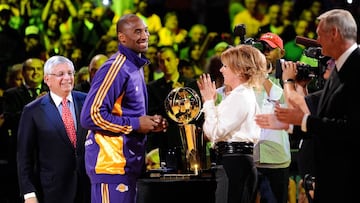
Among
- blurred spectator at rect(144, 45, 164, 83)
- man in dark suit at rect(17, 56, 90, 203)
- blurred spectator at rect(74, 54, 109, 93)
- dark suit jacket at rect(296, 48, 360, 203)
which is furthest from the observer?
blurred spectator at rect(144, 45, 164, 83)

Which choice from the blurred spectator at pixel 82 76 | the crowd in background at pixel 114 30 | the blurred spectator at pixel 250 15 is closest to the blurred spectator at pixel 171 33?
the crowd in background at pixel 114 30

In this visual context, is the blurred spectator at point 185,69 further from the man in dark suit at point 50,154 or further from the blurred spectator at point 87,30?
the man in dark suit at point 50,154

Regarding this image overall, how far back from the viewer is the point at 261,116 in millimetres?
5629

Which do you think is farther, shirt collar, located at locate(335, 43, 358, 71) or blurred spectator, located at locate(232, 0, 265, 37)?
blurred spectator, located at locate(232, 0, 265, 37)

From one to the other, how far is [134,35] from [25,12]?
23.5ft

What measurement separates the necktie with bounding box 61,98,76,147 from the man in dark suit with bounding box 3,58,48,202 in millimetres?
2888

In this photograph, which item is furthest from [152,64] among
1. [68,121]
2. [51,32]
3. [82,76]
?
[68,121]

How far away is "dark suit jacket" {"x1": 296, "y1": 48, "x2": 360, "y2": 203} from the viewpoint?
5.21 m

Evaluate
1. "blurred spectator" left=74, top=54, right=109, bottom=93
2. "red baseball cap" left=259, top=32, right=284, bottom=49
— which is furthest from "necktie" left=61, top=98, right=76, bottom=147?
"blurred spectator" left=74, top=54, right=109, bottom=93

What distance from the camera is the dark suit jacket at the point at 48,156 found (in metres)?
6.91

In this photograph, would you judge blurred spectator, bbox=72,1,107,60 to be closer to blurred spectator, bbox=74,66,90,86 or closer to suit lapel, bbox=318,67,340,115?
blurred spectator, bbox=74,66,90,86

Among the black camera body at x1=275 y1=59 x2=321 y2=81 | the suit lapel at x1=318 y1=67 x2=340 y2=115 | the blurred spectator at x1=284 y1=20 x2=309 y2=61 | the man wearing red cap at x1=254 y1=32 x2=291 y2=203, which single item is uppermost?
the blurred spectator at x1=284 y1=20 x2=309 y2=61

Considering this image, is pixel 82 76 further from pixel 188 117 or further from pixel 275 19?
pixel 275 19

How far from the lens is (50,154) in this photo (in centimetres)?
693
